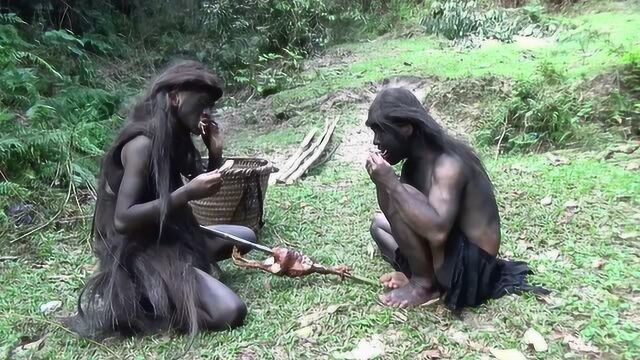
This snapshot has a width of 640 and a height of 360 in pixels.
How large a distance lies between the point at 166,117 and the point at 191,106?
0.13 m

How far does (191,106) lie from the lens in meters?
3.31

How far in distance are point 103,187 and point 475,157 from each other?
1.92m

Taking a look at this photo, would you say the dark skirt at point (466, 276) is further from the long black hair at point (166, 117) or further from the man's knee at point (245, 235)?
the long black hair at point (166, 117)

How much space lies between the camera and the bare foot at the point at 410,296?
3.35m

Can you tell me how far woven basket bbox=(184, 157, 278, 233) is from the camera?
4301mm

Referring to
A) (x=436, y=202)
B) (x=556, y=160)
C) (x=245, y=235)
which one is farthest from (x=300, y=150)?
(x=436, y=202)

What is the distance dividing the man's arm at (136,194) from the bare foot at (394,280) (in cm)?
116

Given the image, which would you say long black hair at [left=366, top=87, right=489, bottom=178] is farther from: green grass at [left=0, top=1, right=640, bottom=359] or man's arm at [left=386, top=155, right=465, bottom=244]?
green grass at [left=0, top=1, right=640, bottom=359]

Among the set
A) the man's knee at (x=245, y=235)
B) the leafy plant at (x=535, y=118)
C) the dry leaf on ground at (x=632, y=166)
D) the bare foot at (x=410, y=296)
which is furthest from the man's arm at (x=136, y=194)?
the leafy plant at (x=535, y=118)

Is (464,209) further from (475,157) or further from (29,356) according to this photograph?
(29,356)

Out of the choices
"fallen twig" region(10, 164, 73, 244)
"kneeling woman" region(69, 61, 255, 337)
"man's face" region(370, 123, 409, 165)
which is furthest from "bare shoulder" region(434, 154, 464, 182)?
"fallen twig" region(10, 164, 73, 244)

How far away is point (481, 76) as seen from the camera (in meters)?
7.27

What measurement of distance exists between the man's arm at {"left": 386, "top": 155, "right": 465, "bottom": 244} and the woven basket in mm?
1400

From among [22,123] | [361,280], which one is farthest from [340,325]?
[22,123]
